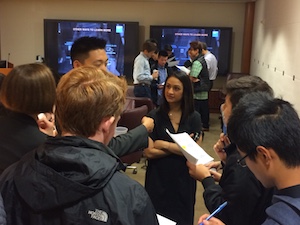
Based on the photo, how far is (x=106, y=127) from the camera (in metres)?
1.10

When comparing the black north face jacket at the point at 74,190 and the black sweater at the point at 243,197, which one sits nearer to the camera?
the black north face jacket at the point at 74,190

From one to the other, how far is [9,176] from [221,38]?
7.32m

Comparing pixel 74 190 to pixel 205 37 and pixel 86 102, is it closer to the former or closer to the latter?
pixel 86 102

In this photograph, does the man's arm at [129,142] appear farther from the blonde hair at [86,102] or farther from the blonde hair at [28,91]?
the blonde hair at [86,102]

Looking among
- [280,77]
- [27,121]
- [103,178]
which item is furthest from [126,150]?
[280,77]

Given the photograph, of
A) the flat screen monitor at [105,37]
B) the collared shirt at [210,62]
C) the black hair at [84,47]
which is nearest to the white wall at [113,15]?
the flat screen monitor at [105,37]

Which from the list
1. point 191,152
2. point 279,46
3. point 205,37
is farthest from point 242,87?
point 205,37

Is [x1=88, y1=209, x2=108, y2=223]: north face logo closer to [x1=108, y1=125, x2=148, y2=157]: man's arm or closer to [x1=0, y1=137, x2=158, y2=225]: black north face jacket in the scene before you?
[x1=0, y1=137, x2=158, y2=225]: black north face jacket

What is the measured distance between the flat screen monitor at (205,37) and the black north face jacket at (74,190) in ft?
23.6

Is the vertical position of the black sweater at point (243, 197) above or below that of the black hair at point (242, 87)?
below

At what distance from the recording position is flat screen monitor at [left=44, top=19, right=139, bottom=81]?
7.98 m

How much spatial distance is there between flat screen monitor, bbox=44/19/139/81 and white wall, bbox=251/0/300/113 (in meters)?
2.75

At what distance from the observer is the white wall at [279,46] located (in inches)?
151

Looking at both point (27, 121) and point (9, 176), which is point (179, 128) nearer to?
point (27, 121)
